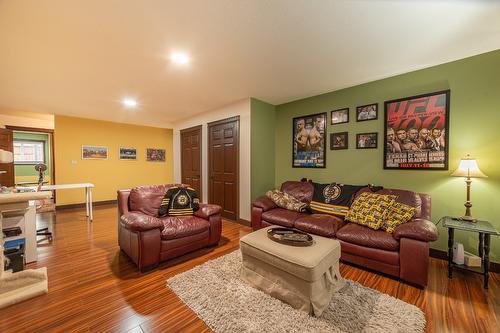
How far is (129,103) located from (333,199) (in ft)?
14.6

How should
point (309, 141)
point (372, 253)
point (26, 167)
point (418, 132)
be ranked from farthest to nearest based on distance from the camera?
point (26, 167), point (309, 141), point (418, 132), point (372, 253)

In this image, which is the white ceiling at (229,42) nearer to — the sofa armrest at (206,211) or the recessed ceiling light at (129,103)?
the recessed ceiling light at (129,103)

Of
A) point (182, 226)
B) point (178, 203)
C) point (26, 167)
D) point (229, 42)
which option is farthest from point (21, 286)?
point (26, 167)

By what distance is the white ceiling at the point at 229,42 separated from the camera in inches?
63.8

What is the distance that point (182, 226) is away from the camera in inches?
98.7

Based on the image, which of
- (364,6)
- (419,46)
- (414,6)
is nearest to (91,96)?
(364,6)

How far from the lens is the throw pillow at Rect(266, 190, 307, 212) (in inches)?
123

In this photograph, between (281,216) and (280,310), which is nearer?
(280,310)

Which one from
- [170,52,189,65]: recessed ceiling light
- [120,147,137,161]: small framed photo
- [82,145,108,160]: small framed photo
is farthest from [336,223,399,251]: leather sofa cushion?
[82,145,108,160]: small framed photo

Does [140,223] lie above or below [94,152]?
below

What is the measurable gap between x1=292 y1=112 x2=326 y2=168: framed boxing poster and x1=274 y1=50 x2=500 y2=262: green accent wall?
1.53 feet

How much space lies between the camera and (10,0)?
153 cm

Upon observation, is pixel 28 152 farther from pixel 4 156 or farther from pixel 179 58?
pixel 179 58

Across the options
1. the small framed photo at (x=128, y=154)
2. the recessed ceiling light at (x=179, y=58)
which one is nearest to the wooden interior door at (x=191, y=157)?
the small framed photo at (x=128, y=154)
